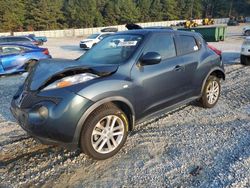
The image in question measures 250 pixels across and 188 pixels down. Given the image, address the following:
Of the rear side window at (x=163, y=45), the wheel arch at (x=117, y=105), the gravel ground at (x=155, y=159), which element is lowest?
the gravel ground at (x=155, y=159)

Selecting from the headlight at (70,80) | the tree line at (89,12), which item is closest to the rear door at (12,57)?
the headlight at (70,80)

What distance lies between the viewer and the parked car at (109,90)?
10.9 ft

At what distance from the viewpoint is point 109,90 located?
3557 mm

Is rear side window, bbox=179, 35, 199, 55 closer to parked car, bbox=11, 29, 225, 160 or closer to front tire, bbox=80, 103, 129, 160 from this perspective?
parked car, bbox=11, 29, 225, 160

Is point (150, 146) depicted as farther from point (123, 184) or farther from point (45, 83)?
point (45, 83)

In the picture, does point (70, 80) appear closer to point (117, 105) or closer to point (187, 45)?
point (117, 105)

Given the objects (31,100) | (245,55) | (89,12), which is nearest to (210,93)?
(31,100)

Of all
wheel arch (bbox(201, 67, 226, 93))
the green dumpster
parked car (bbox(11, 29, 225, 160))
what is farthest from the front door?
the green dumpster

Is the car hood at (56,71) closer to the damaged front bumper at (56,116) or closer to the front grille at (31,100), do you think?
the front grille at (31,100)

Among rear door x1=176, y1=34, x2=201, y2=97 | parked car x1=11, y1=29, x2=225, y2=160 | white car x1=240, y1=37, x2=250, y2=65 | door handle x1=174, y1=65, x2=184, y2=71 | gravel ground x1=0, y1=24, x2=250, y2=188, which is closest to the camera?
gravel ground x1=0, y1=24, x2=250, y2=188

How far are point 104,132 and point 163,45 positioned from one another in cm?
174

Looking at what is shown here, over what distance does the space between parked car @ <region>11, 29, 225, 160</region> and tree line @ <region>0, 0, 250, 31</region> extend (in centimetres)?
6132

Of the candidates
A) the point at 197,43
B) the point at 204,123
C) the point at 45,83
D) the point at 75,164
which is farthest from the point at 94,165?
the point at 197,43

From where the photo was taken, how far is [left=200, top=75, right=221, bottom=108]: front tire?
5.38m
